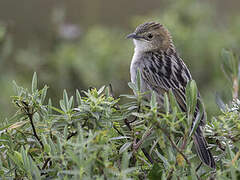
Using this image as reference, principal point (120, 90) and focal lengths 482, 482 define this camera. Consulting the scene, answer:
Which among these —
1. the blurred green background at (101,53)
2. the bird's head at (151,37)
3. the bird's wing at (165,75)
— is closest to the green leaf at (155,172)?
the bird's wing at (165,75)

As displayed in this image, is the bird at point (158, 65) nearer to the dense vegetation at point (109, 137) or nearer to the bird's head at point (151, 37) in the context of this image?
the bird's head at point (151, 37)

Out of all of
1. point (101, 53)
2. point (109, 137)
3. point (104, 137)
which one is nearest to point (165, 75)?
point (101, 53)

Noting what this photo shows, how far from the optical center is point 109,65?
664 cm

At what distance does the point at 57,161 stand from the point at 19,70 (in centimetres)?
509

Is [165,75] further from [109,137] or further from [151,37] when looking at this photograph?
[109,137]

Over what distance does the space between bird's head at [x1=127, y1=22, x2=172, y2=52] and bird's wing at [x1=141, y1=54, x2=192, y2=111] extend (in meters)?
0.39

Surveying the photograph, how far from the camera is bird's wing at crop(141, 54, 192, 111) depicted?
4617 millimetres

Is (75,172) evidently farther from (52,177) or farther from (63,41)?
(63,41)

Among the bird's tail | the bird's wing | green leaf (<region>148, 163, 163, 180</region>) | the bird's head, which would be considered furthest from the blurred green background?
green leaf (<region>148, 163, 163, 180</region>)

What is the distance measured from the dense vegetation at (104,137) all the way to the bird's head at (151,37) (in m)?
3.37

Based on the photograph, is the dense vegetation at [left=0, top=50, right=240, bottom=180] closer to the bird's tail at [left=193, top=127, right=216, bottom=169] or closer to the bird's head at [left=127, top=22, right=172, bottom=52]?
the bird's tail at [left=193, top=127, right=216, bottom=169]

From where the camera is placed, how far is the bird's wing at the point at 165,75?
4.62 metres

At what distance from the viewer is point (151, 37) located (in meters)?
5.64

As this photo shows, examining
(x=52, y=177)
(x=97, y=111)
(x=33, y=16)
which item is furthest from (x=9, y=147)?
(x=33, y=16)
